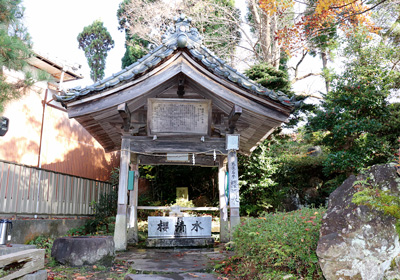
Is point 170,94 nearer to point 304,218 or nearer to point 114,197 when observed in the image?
point 304,218

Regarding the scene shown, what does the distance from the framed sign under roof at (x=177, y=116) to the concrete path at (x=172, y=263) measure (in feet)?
10.8

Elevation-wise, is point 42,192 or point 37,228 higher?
point 42,192

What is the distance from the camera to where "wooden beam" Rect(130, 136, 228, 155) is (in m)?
9.20

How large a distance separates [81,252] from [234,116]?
481 cm

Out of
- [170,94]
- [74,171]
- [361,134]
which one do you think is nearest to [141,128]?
[170,94]

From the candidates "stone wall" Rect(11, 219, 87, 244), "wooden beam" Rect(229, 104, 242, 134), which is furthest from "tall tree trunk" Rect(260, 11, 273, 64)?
"stone wall" Rect(11, 219, 87, 244)

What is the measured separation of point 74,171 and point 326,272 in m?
12.0

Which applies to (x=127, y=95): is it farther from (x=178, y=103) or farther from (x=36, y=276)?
(x=36, y=276)

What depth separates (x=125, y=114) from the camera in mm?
8453

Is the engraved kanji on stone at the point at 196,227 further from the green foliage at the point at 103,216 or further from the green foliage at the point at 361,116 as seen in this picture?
the green foliage at the point at 361,116

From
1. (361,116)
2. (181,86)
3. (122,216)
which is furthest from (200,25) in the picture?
(122,216)

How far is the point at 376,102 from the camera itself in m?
12.0

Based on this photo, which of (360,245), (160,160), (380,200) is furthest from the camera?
(160,160)

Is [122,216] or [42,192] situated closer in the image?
[122,216]
